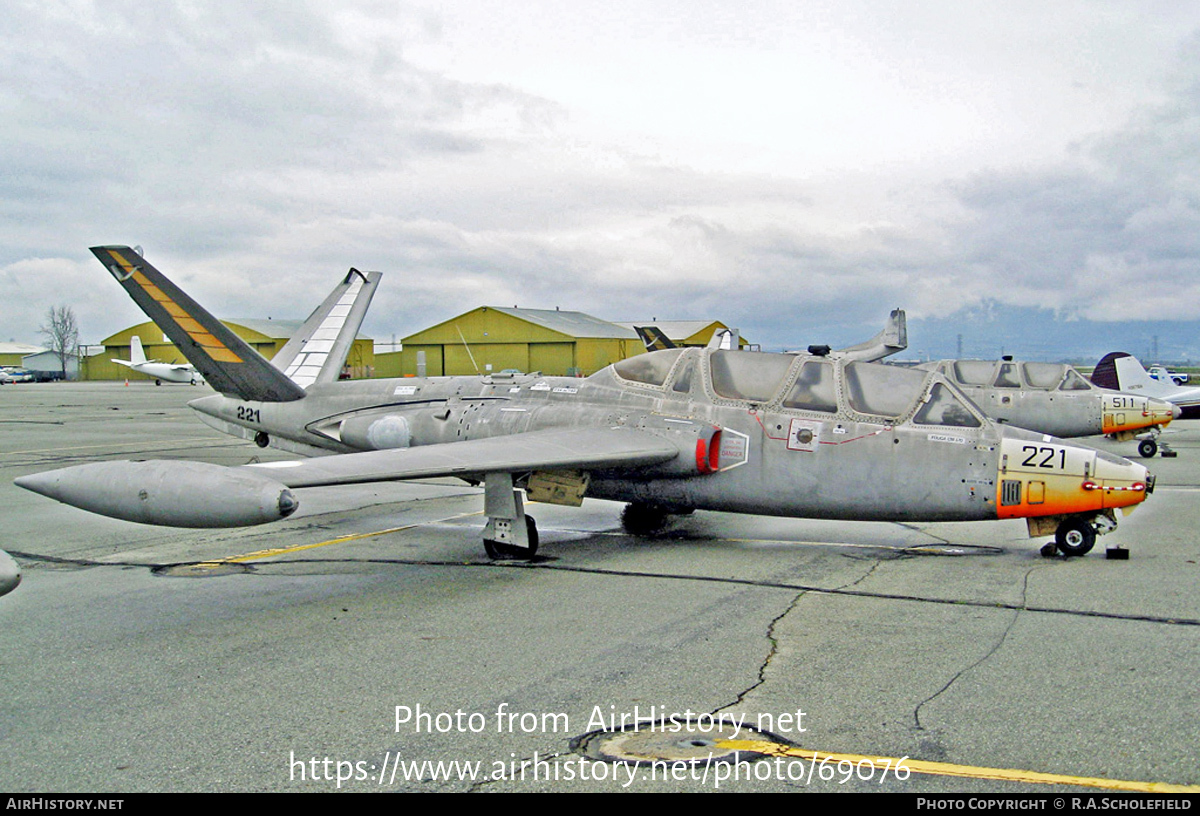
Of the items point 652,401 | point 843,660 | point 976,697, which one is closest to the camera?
point 976,697

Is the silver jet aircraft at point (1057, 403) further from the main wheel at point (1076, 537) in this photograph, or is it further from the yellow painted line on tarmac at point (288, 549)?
the yellow painted line on tarmac at point (288, 549)

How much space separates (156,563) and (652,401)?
5842 millimetres

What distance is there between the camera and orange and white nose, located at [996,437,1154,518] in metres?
8.86

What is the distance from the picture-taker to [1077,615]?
707 centimetres

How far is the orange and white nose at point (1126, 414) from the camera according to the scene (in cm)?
2033

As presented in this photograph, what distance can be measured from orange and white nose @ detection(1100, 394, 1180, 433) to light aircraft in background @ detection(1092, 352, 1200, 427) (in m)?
8.59

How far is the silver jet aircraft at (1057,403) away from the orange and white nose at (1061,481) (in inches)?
450

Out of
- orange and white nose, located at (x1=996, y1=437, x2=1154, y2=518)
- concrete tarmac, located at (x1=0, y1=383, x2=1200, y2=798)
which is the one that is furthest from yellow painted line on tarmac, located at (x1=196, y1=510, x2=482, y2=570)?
orange and white nose, located at (x1=996, y1=437, x2=1154, y2=518)

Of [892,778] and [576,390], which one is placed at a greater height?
[576,390]

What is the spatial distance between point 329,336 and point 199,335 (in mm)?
3336

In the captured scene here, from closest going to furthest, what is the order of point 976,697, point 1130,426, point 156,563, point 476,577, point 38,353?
1. point 976,697
2. point 476,577
3. point 156,563
4. point 1130,426
5. point 38,353

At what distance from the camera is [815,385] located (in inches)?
398

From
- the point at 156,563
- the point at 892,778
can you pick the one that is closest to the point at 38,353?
the point at 156,563

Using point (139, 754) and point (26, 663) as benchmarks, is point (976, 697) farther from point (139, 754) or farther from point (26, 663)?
point (26, 663)
